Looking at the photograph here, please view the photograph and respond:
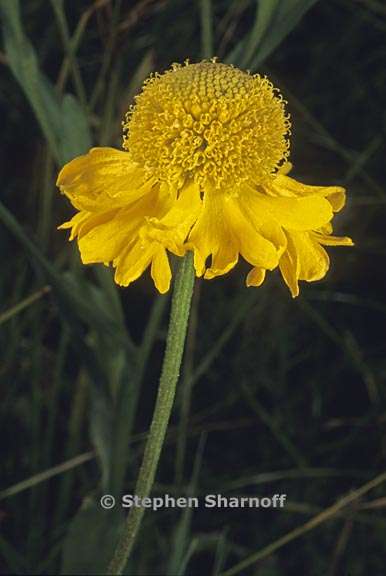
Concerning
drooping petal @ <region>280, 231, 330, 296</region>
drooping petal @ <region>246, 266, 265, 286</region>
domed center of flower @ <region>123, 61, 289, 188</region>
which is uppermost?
domed center of flower @ <region>123, 61, 289, 188</region>

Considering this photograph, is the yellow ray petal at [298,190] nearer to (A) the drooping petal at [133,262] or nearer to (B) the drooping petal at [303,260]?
(B) the drooping petal at [303,260]

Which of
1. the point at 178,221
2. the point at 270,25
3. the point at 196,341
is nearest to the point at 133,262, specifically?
the point at 178,221

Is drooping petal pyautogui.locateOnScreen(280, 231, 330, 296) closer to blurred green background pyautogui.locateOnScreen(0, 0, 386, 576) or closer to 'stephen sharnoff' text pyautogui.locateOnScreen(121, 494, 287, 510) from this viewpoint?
blurred green background pyautogui.locateOnScreen(0, 0, 386, 576)

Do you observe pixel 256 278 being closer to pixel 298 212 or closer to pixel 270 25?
pixel 298 212

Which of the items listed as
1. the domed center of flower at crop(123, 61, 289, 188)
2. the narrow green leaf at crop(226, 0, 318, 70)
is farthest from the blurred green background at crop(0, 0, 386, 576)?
the domed center of flower at crop(123, 61, 289, 188)

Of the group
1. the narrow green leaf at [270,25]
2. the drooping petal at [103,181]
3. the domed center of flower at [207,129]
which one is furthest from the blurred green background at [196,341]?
the domed center of flower at [207,129]

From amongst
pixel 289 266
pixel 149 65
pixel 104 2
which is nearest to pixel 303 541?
pixel 289 266

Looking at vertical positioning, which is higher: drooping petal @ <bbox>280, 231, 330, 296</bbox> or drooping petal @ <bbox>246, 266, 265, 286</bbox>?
drooping petal @ <bbox>246, 266, 265, 286</bbox>
